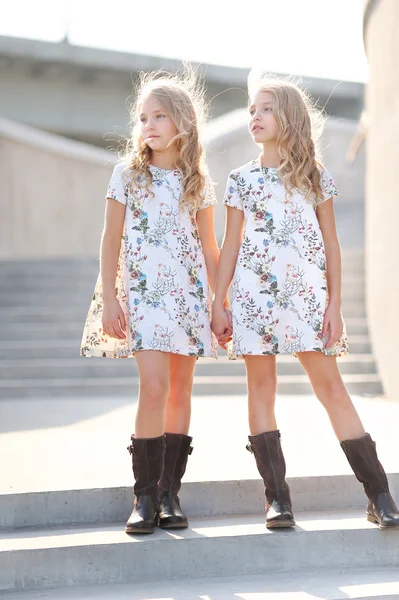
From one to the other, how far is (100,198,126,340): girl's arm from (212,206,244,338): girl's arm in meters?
0.33

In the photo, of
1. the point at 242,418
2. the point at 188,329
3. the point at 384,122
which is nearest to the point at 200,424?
the point at 242,418

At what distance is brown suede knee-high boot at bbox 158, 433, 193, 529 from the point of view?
A: 3.05 m

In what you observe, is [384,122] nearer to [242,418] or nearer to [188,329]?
[242,418]

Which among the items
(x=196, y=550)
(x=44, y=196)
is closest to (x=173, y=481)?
(x=196, y=550)

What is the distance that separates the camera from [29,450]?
13.1 ft

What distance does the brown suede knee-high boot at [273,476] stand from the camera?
3.04 meters

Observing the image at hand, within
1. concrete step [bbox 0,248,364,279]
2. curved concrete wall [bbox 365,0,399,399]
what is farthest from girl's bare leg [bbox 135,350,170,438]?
concrete step [bbox 0,248,364,279]

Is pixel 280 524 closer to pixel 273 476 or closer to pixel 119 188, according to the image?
pixel 273 476

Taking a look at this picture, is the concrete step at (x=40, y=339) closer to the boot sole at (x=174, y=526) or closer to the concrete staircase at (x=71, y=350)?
the concrete staircase at (x=71, y=350)

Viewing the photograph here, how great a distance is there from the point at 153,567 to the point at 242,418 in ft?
7.49

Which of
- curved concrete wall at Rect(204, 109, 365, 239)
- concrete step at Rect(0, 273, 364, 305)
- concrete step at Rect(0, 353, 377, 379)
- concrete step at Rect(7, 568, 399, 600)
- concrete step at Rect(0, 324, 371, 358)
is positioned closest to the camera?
concrete step at Rect(7, 568, 399, 600)

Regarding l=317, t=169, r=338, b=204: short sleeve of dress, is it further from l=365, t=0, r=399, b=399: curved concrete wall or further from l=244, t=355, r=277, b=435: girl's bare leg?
l=365, t=0, r=399, b=399: curved concrete wall

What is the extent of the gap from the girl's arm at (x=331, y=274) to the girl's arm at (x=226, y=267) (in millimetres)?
293

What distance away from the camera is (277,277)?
3.03m
